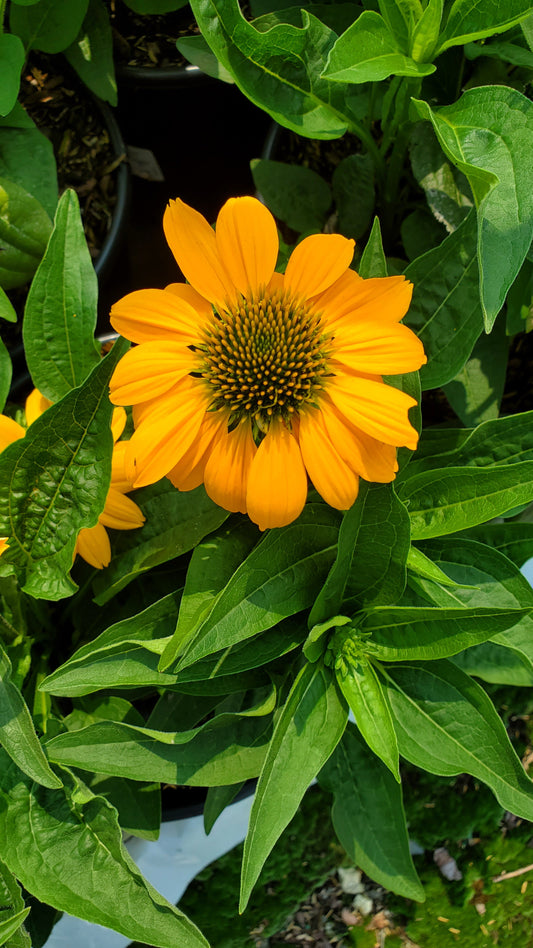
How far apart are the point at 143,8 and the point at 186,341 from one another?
0.50 m

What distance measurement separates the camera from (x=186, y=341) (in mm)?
607

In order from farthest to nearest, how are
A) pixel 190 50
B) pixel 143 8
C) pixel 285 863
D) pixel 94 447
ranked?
pixel 285 863, pixel 143 8, pixel 190 50, pixel 94 447

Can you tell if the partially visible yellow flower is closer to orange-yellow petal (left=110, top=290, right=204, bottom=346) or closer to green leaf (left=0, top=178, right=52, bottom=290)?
orange-yellow petal (left=110, top=290, right=204, bottom=346)

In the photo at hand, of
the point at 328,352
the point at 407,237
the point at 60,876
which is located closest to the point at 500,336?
the point at 407,237

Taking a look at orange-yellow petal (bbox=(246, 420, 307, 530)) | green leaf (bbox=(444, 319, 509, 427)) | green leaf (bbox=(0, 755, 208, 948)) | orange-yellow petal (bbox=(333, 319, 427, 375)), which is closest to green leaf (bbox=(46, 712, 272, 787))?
green leaf (bbox=(0, 755, 208, 948))

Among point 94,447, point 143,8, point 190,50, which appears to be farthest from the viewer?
point 143,8

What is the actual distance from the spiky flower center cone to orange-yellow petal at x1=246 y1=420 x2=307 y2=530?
30 millimetres

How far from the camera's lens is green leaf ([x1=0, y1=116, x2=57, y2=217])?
846 millimetres

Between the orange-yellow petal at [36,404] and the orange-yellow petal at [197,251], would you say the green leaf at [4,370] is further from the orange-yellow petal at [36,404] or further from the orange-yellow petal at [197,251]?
the orange-yellow petal at [197,251]

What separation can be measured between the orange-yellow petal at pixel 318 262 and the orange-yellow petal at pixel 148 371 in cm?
10

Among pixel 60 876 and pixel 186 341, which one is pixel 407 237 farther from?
pixel 60 876

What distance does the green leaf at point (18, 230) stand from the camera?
82 cm

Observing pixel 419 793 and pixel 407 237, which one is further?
pixel 419 793

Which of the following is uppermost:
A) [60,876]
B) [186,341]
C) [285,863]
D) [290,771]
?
[186,341]
